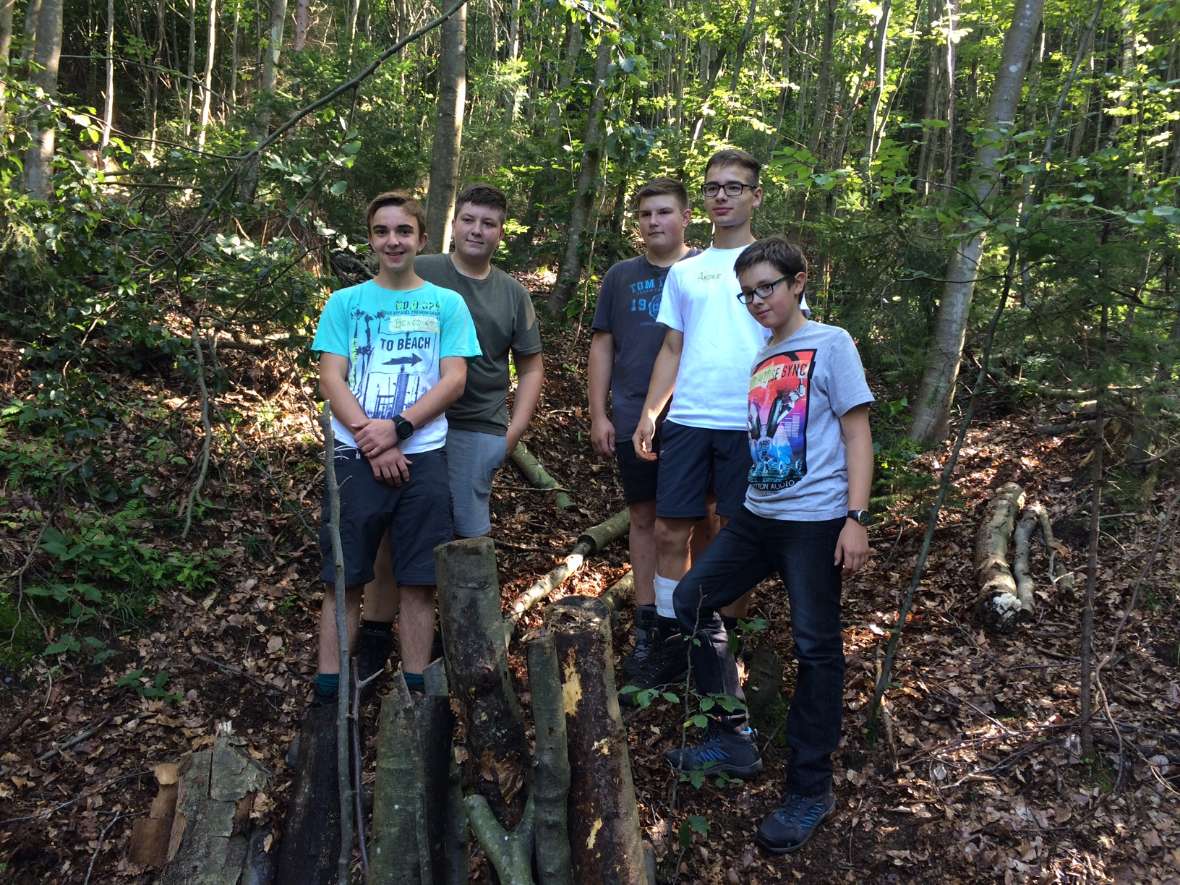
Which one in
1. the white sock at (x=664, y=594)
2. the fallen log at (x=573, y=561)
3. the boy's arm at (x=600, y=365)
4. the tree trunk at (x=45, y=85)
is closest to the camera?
the white sock at (x=664, y=594)

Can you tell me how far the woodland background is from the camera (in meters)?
3.14

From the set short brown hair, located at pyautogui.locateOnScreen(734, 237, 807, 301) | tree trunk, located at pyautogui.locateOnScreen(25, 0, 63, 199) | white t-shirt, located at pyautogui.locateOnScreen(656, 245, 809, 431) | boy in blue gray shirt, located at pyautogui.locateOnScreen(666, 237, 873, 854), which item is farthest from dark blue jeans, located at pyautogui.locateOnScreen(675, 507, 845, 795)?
tree trunk, located at pyautogui.locateOnScreen(25, 0, 63, 199)

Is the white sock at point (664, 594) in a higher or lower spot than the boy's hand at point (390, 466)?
lower

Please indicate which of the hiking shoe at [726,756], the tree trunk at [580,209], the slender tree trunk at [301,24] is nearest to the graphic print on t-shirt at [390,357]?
the hiking shoe at [726,756]

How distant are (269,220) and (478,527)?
4.56m

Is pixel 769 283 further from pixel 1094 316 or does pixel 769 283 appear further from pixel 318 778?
pixel 318 778

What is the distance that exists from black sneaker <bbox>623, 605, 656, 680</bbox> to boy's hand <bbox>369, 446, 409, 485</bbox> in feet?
4.75

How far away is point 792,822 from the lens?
2.97 m

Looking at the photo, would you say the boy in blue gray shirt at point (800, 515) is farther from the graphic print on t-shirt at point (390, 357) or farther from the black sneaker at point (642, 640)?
the graphic print on t-shirt at point (390, 357)

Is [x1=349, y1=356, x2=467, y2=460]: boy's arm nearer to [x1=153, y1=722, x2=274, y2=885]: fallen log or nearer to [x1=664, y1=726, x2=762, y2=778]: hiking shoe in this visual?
[x1=153, y1=722, x2=274, y2=885]: fallen log

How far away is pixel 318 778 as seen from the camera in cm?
279

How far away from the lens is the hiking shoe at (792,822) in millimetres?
2955

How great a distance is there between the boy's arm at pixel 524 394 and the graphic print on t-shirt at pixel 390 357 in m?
0.65

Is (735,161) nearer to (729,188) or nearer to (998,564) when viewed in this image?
(729,188)
